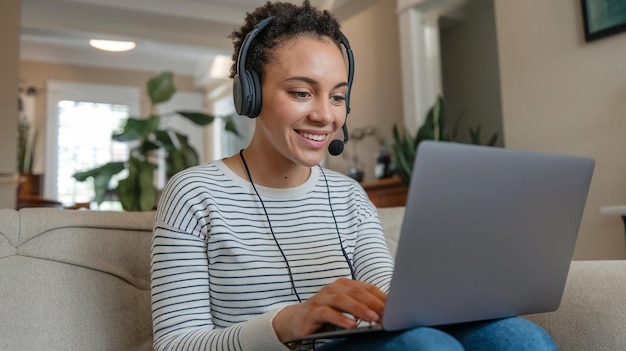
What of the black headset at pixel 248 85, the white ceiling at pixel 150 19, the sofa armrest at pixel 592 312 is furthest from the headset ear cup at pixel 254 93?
the white ceiling at pixel 150 19

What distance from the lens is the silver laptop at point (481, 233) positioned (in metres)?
0.65

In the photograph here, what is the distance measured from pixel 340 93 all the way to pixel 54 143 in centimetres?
632

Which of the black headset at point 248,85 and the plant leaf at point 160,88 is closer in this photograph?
the black headset at point 248,85

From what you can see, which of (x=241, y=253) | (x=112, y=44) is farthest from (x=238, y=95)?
(x=112, y=44)

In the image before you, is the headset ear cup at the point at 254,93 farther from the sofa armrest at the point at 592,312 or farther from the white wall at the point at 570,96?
the white wall at the point at 570,96

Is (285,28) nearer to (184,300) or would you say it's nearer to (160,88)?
(184,300)

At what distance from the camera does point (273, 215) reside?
3.42ft

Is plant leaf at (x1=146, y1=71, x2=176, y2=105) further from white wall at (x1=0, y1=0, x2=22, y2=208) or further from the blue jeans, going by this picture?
the blue jeans

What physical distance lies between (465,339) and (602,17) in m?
2.18

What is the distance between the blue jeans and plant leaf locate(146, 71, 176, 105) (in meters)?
2.88

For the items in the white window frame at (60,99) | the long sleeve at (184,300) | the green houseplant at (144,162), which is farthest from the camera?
the white window frame at (60,99)

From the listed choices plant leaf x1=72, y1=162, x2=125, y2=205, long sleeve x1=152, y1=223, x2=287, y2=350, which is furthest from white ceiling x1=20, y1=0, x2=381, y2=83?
long sleeve x1=152, y1=223, x2=287, y2=350

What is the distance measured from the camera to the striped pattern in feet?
2.85

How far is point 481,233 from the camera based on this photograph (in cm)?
72
